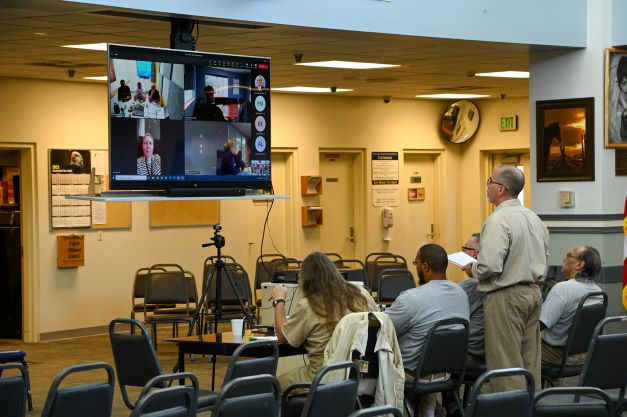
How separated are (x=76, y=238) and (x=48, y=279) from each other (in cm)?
52

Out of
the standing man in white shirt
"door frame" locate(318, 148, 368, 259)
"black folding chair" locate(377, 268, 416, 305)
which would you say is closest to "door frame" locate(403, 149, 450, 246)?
"door frame" locate(318, 148, 368, 259)

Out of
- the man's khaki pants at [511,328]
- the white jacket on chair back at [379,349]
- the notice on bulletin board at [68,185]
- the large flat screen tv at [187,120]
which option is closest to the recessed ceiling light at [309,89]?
the notice on bulletin board at [68,185]

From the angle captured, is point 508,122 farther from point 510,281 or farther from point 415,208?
point 510,281

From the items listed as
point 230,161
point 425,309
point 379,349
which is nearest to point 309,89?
point 230,161

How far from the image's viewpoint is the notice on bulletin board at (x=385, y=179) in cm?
1549

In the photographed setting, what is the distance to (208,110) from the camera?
23.5 feet

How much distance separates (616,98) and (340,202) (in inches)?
237

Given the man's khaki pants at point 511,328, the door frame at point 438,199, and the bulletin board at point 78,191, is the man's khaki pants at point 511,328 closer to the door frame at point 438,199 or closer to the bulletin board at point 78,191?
the bulletin board at point 78,191

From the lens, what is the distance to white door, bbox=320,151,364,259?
15164mm

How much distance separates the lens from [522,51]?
33.6 feet

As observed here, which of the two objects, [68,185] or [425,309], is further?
[68,185]

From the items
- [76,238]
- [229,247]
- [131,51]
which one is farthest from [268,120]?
[229,247]

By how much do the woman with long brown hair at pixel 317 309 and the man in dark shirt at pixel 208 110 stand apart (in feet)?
4.08

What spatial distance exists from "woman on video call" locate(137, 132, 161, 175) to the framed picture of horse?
429cm
